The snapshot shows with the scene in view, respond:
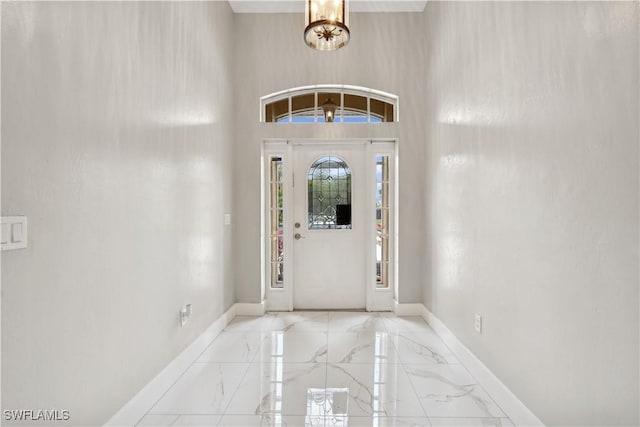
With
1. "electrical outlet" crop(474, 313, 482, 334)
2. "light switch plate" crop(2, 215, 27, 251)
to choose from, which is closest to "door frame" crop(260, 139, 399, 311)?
"electrical outlet" crop(474, 313, 482, 334)

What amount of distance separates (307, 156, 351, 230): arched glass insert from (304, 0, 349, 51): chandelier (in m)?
1.70

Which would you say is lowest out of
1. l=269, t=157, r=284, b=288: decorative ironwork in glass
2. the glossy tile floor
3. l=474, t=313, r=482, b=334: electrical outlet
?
the glossy tile floor

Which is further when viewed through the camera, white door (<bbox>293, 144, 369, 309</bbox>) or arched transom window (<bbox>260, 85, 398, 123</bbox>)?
white door (<bbox>293, 144, 369, 309</bbox>)

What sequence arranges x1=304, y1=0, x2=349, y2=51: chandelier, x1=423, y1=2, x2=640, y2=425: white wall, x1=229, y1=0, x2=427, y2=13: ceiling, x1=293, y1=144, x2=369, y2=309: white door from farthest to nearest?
x1=293, y1=144, x2=369, y2=309: white door → x1=229, y1=0, x2=427, y2=13: ceiling → x1=304, y1=0, x2=349, y2=51: chandelier → x1=423, y1=2, x2=640, y2=425: white wall

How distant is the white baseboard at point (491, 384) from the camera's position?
176 centimetres

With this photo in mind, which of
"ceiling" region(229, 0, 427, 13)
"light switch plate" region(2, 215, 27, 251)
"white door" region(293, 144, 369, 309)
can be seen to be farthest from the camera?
"white door" region(293, 144, 369, 309)

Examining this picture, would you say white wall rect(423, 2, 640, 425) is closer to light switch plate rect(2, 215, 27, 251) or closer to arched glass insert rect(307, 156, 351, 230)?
arched glass insert rect(307, 156, 351, 230)

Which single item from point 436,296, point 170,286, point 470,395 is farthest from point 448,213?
point 170,286

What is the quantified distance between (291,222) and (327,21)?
7.23ft

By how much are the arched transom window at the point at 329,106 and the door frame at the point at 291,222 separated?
26 cm

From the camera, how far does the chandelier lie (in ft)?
7.20

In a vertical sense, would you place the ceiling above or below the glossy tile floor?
above

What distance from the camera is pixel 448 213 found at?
9.57 ft

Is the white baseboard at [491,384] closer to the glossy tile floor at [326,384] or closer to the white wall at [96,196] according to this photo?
the glossy tile floor at [326,384]
